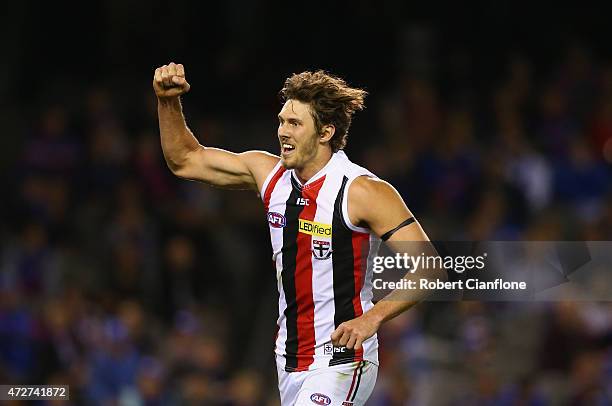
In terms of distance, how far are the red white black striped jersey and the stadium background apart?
4.70 m

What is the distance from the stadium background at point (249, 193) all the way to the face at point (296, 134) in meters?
5.04

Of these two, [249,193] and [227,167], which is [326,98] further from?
[249,193]

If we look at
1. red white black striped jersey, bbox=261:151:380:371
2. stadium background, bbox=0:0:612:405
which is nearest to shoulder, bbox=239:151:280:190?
red white black striped jersey, bbox=261:151:380:371

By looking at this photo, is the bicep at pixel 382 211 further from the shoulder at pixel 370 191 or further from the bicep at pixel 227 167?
the bicep at pixel 227 167

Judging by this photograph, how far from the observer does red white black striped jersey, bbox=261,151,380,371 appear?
6.36 meters

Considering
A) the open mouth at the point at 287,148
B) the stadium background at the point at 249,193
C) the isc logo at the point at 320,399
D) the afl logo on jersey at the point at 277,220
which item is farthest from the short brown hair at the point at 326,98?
the stadium background at the point at 249,193

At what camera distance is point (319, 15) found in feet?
51.5

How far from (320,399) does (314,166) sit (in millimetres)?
1176

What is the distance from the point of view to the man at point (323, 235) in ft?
20.7

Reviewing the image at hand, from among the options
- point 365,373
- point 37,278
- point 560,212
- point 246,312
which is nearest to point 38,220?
point 37,278

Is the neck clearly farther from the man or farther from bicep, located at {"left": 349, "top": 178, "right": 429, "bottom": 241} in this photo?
bicep, located at {"left": 349, "top": 178, "right": 429, "bottom": 241}

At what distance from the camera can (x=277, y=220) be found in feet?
21.3

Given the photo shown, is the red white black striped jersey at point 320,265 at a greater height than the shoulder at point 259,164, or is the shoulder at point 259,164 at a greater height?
the shoulder at point 259,164

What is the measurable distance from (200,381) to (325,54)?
5.07 meters
